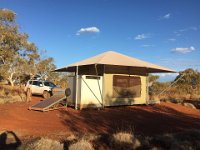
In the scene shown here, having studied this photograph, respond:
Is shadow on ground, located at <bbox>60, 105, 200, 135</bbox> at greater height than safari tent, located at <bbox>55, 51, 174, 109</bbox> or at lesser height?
lesser

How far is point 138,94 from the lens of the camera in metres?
19.7

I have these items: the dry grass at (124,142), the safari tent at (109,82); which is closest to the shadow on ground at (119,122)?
the safari tent at (109,82)

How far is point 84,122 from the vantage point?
1284cm

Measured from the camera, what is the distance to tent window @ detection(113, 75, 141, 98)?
59.6 ft

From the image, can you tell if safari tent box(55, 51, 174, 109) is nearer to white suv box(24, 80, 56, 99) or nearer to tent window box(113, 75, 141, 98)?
tent window box(113, 75, 141, 98)

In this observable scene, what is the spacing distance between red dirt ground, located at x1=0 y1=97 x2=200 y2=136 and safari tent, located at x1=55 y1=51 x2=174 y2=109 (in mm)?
995

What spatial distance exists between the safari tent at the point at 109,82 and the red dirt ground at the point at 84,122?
1.00 meters

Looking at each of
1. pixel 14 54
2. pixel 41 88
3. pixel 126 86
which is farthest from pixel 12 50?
pixel 126 86

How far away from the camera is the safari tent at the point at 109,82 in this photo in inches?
656

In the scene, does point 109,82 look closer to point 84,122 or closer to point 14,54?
point 84,122

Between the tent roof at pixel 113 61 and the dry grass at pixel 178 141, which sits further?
the tent roof at pixel 113 61

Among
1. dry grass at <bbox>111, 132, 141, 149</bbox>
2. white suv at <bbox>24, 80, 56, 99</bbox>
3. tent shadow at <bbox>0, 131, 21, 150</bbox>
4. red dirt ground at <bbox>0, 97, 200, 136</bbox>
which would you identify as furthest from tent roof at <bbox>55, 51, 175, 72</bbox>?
white suv at <bbox>24, 80, 56, 99</bbox>

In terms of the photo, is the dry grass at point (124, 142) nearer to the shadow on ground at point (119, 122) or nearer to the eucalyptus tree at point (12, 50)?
the shadow on ground at point (119, 122)

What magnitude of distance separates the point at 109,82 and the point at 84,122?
213 inches
